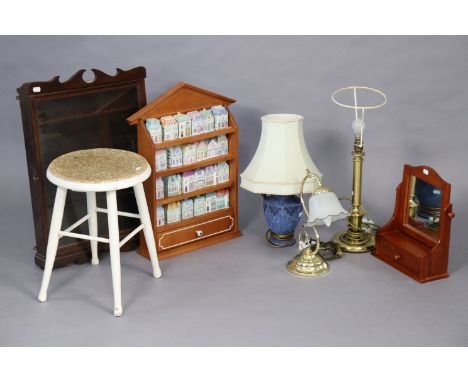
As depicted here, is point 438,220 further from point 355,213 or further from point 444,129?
point 444,129

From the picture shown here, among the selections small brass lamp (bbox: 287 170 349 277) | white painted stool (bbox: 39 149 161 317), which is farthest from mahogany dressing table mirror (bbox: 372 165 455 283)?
white painted stool (bbox: 39 149 161 317)

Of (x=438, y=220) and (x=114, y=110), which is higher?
(x=114, y=110)

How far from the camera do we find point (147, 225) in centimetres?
568

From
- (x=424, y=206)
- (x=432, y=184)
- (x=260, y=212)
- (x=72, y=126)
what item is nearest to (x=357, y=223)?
(x=424, y=206)

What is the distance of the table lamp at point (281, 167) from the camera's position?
6027 mm

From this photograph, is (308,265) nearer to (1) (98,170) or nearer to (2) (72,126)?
(1) (98,170)

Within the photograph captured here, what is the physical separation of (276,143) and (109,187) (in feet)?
4.06

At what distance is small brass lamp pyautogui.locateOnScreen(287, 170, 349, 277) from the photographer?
5691 mm

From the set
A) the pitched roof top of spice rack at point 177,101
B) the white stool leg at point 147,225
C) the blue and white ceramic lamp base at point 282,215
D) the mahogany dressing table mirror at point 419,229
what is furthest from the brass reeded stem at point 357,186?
the white stool leg at point 147,225

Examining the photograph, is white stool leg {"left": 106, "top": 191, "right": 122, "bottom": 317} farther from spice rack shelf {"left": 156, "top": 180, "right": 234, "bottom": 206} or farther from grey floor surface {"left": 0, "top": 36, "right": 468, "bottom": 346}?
spice rack shelf {"left": 156, "top": 180, "right": 234, "bottom": 206}

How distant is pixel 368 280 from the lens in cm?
579

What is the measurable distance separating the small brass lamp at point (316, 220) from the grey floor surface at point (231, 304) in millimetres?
73
